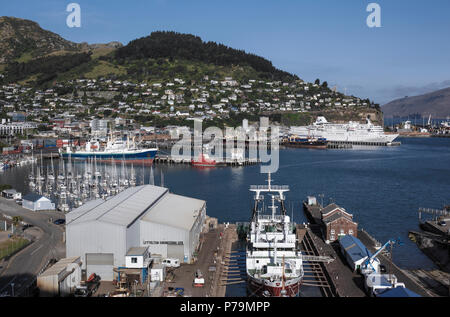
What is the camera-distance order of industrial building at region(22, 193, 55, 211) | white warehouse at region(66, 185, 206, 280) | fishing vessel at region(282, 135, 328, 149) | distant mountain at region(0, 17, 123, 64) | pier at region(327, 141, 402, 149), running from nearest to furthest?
white warehouse at region(66, 185, 206, 280) < industrial building at region(22, 193, 55, 211) < fishing vessel at region(282, 135, 328, 149) < pier at region(327, 141, 402, 149) < distant mountain at region(0, 17, 123, 64)

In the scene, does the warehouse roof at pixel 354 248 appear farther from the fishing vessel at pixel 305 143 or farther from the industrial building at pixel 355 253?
the fishing vessel at pixel 305 143

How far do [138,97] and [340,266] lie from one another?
206 feet

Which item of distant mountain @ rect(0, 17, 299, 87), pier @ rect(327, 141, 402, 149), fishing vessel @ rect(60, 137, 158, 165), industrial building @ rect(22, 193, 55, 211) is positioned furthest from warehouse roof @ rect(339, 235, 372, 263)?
distant mountain @ rect(0, 17, 299, 87)

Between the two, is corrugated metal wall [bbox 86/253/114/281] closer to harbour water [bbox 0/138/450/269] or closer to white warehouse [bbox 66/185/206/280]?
white warehouse [bbox 66/185/206/280]

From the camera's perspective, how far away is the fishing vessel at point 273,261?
883 centimetres

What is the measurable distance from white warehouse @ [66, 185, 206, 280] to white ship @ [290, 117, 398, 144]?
1972 inches

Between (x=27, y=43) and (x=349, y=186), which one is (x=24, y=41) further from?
(x=349, y=186)

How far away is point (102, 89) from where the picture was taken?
73562 mm

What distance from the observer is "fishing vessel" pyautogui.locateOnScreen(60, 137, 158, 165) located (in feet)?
122

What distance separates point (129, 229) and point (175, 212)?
248cm

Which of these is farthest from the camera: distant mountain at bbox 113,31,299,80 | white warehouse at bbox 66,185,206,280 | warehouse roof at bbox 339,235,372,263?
distant mountain at bbox 113,31,299,80

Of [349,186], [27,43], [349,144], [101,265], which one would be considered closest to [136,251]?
[101,265]

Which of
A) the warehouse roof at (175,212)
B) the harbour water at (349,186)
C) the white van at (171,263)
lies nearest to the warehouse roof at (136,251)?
the white van at (171,263)

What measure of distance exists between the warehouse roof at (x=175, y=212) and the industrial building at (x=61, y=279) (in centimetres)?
239
